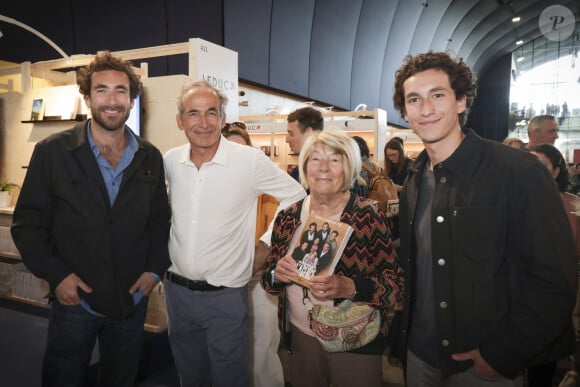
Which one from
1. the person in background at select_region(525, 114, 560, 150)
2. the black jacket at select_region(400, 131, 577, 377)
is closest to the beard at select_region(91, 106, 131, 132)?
the black jacket at select_region(400, 131, 577, 377)

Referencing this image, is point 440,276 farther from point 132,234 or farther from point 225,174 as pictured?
point 132,234

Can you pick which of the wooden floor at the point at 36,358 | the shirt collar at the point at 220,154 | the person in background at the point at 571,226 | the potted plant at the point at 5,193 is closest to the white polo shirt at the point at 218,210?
the shirt collar at the point at 220,154

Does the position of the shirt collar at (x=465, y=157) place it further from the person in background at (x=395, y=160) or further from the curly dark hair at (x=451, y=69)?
the person in background at (x=395, y=160)

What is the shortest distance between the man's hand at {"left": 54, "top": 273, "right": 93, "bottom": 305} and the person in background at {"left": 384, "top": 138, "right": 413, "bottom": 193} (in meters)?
4.19

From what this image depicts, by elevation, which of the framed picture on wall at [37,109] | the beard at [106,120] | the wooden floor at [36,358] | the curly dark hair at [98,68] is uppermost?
the framed picture on wall at [37,109]

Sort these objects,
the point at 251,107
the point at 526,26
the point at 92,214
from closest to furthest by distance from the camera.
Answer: the point at 92,214, the point at 251,107, the point at 526,26

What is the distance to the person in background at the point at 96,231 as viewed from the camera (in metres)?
2.02

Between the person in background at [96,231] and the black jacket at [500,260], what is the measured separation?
4.94 feet

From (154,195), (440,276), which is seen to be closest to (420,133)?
(440,276)

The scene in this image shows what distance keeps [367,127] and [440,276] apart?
25.7 ft

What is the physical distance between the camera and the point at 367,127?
909 centimetres

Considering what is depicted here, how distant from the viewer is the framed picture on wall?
17.5 feet

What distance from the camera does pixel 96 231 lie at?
6.70 ft

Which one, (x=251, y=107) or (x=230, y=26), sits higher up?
(x=230, y=26)
